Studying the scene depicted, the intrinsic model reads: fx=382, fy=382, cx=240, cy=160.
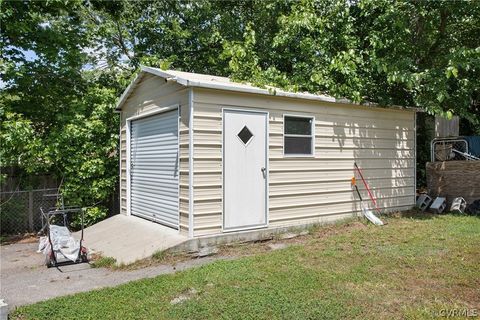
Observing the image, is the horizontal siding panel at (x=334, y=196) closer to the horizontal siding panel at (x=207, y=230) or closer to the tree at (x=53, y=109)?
the horizontal siding panel at (x=207, y=230)

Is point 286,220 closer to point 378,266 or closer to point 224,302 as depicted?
point 378,266

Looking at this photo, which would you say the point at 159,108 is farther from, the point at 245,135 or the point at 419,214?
the point at 419,214

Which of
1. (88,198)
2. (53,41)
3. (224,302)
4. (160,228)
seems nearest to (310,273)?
(224,302)

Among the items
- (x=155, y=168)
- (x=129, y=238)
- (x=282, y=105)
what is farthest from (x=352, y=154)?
(x=129, y=238)

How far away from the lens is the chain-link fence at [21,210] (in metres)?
7.97

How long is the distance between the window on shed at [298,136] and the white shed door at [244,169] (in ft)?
1.81

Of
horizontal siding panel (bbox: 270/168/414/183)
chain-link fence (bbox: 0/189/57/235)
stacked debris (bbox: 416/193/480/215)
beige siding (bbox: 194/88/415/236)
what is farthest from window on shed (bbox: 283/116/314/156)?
chain-link fence (bbox: 0/189/57/235)

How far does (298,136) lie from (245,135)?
1.26 m

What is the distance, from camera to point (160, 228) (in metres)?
6.68

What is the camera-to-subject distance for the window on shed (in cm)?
705

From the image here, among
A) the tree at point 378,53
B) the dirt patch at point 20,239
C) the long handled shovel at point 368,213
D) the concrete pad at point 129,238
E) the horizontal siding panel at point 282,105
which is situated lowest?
the dirt patch at point 20,239

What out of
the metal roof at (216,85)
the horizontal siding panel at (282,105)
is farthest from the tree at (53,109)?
the horizontal siding panel at (282,105)

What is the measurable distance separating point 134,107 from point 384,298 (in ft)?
19.6

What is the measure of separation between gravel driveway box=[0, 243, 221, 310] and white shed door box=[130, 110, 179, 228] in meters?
1.39
